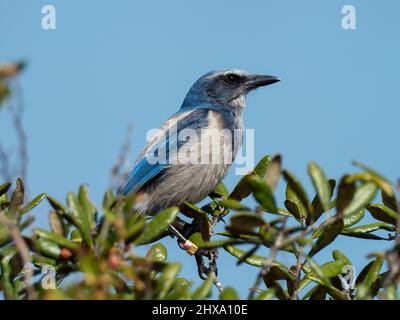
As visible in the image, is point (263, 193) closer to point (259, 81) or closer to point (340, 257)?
point (340, 257)

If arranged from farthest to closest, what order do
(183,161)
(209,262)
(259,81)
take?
(259,81) < (183,161) < (209,262)

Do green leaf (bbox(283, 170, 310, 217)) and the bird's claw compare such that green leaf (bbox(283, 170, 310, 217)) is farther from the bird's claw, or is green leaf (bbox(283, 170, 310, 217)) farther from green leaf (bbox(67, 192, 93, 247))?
the bird's claw

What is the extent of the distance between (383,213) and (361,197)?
2.16 metres

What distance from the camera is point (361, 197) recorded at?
3.22 m

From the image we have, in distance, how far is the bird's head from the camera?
985 cm

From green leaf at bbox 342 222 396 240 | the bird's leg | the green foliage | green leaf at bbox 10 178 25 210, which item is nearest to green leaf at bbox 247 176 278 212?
the green foliage

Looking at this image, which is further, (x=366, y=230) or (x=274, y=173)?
(x=366, y=230)

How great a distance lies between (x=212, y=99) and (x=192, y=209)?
337 centimetres

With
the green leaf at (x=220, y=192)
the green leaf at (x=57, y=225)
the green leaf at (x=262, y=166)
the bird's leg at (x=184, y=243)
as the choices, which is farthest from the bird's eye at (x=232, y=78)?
the green leaf at (x=57, y=225)

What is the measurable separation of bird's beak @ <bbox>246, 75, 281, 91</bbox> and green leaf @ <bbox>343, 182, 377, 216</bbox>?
22.2 ft

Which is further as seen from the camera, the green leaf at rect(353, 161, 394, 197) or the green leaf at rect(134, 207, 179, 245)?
the green leaf at rect(134, 207, 179, 245)

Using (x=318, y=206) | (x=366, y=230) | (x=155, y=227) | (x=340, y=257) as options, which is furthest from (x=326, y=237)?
(x=155, y=227)

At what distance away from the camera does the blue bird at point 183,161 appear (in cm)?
841

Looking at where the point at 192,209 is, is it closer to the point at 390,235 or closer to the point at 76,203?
the point at 390,235
